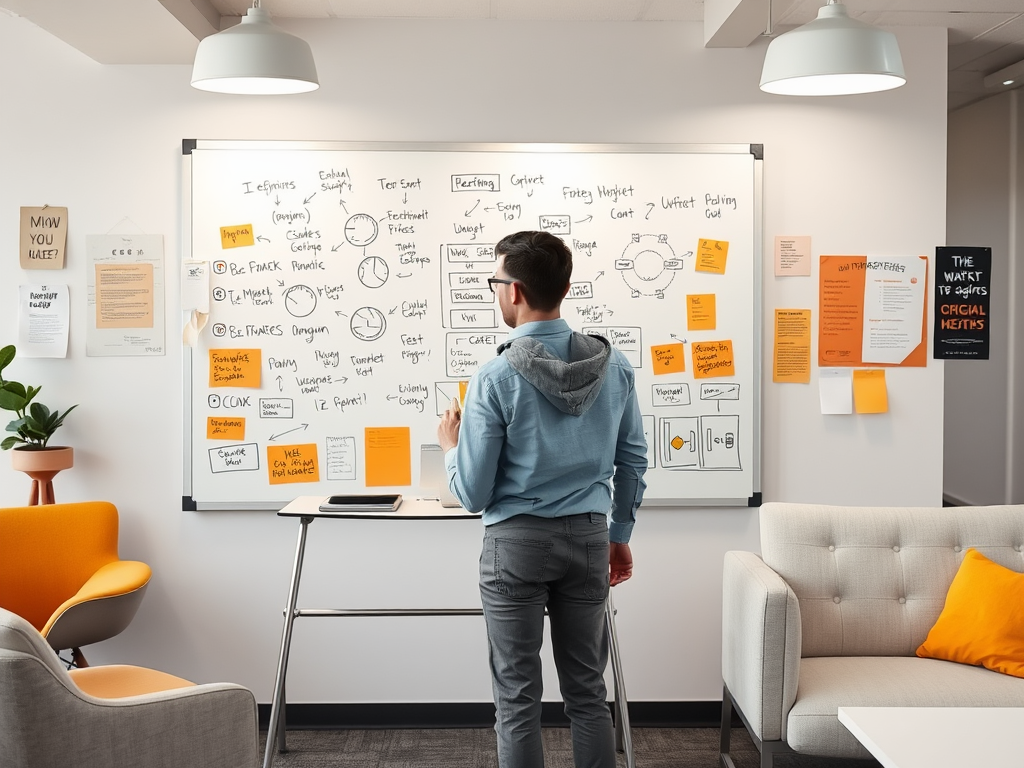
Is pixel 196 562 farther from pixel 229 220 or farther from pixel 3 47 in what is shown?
pixel 3 47

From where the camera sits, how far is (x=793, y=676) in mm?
2516

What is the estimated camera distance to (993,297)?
4832 mm

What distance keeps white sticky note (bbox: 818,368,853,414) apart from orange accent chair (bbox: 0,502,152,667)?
2595 mm

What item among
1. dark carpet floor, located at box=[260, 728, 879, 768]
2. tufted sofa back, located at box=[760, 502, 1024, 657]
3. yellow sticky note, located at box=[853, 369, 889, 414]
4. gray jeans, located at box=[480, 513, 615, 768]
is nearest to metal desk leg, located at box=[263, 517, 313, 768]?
dark carpet floor, located at box=[260, 728, 879, 768]

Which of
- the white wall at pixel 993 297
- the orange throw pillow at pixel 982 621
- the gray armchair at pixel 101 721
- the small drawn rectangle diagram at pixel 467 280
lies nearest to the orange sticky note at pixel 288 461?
Answer: the small drawn rectangle diagram at pixel 467 280

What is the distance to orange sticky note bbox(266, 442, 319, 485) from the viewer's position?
3342 millimetres

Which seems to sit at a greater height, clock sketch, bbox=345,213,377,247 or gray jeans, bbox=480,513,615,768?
clock sketch, bbox=345,213,377,247

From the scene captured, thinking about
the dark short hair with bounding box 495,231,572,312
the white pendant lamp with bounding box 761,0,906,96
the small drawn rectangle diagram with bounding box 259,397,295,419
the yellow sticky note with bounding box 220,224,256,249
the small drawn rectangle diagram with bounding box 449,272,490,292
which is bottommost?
the small drawn rectangle diagram with bounding box 259,397,295,419

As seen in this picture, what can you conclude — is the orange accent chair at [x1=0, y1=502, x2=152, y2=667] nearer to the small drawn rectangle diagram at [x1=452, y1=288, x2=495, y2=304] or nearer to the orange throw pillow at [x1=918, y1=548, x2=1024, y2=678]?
the small drawn rectangle diagram at [x1=452, y1=288, x2=495, y2=304]

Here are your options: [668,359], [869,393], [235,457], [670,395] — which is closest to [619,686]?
[670,395]

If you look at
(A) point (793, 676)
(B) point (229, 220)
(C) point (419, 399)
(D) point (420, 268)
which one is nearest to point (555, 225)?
(D) point (420, 268)

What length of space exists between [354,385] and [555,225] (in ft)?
3.24

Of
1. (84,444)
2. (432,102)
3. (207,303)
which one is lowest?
(84,444)

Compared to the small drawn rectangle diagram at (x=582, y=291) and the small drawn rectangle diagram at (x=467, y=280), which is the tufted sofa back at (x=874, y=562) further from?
the small drawn rectangle diagram at (x=467, y=280)
